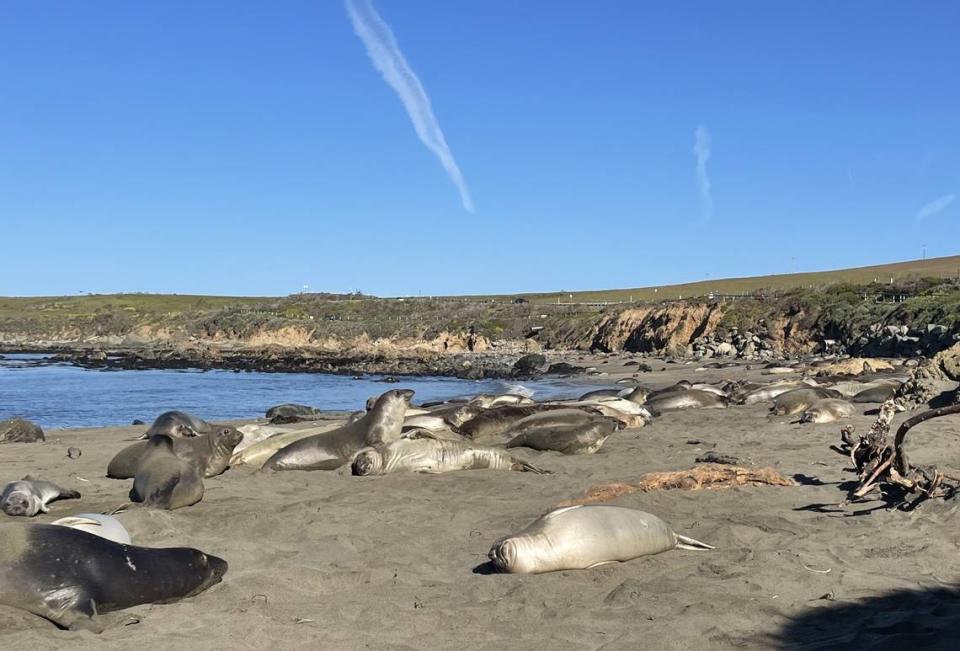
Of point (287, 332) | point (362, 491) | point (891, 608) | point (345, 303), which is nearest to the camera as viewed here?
point (891, 608)

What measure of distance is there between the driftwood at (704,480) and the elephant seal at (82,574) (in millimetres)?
3888

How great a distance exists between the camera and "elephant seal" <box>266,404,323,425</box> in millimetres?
17359

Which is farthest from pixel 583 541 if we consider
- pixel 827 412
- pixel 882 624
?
pixel 827 412

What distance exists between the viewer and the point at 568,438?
11492 millimetres

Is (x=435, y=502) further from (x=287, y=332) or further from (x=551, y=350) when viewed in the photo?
(x=287, y=332)

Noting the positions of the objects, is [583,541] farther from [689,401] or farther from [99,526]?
[689,401]

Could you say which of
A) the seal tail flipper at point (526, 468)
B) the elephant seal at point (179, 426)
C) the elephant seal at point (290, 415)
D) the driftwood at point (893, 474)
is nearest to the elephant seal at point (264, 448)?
the elephant seal at point (179, 426)

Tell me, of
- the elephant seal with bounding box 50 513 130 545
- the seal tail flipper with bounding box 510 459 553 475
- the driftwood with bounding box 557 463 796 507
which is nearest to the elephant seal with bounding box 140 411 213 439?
the seal tail flipper with bounding box 510 459 553 475

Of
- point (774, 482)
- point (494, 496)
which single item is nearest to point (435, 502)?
point (494, 496)

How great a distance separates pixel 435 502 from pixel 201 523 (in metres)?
2.26

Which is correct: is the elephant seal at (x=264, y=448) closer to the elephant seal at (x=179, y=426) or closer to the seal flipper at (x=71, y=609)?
the elephant seal at (x=179, y=426)

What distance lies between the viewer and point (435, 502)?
8.44m

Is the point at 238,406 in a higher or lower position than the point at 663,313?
lower

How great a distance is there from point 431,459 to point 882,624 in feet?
21.5
